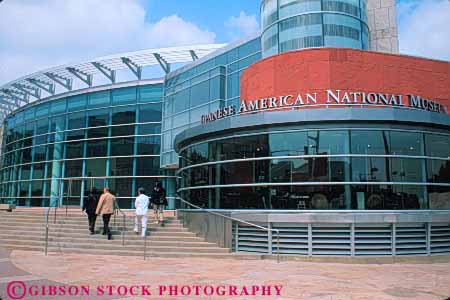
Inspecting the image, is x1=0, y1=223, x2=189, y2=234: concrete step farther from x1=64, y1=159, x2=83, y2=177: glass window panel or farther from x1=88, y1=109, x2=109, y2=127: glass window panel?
x1=88, y1=109, x2=109, y2=127: glass window panel

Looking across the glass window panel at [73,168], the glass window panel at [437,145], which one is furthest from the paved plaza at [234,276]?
the glass window panel at [73,168]

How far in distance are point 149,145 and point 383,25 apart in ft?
58.0

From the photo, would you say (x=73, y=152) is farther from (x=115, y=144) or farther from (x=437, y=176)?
(x=437, y=176)

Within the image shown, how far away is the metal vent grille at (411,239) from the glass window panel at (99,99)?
83.6ft

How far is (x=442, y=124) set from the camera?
13.7 m

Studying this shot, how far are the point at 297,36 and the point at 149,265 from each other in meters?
13.4

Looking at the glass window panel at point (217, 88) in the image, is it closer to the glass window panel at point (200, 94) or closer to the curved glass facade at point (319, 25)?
the glass window panel at point (200, 94)

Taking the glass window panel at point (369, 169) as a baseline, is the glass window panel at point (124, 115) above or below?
above

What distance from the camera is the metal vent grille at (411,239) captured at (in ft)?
40.8

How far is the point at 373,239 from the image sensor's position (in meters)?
12.4

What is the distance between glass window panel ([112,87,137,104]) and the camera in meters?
31.8

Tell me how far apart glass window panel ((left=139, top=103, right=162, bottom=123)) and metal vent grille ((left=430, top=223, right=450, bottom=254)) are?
2152 cm

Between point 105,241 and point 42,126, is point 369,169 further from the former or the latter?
point 42,126

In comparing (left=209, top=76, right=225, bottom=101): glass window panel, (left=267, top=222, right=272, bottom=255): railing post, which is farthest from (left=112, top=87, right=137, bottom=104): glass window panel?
(left=267, top=222, right=272, bottom=255): railing post
